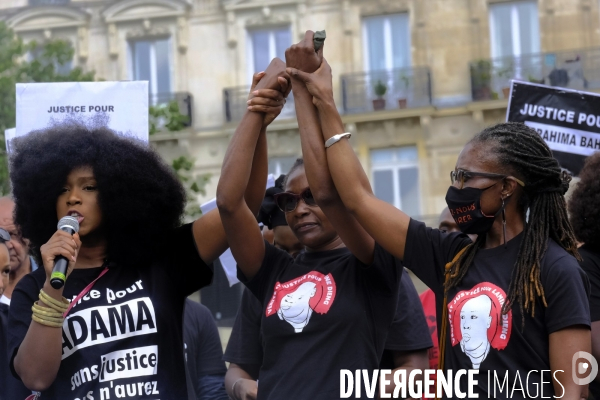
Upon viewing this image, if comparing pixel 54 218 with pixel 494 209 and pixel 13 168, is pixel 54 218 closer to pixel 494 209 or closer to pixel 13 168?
pixel 13 168

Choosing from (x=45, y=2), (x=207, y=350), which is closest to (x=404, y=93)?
(x=45, y=2)

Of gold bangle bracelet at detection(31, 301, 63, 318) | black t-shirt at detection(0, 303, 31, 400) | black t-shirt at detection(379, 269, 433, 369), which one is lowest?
black t-shirt at detection(0, 303, 31, 400)

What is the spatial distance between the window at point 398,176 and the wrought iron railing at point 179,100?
163 inches

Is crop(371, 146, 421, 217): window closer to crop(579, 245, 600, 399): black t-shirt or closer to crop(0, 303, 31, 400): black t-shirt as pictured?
crop(579, 245, 600, 399): black t-shirt

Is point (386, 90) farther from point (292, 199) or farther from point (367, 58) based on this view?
point (292, 199)

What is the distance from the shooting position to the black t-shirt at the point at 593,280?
14.4ft

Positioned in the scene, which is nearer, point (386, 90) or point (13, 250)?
point (13, 250)

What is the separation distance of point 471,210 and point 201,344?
2675 mm

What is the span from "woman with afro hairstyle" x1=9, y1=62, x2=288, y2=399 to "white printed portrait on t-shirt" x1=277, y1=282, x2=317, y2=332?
32 centimetres

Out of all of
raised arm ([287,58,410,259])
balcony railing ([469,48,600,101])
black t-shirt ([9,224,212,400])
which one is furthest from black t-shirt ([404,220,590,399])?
balcony railing ([469,48,600,101])

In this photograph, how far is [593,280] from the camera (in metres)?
4.46

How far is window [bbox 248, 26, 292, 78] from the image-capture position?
22.6m


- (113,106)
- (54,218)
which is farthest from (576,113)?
(54,218)

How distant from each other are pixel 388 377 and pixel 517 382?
1.00 metres
